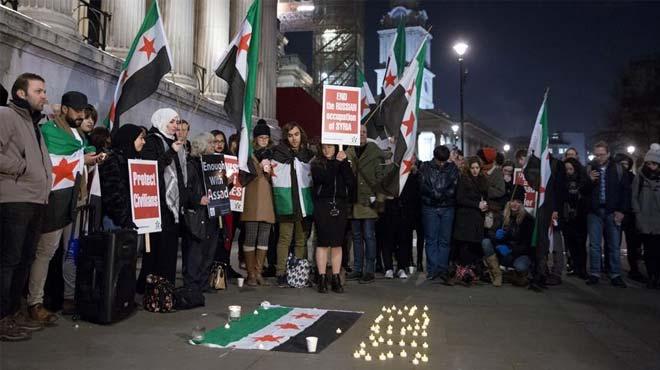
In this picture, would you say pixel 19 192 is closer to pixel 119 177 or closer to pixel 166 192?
pixel 119 177

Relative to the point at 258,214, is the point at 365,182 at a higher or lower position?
higher

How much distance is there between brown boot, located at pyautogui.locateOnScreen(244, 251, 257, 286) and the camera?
8.57 metres

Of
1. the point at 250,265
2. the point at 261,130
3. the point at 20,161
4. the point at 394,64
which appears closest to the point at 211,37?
the point at 394,64

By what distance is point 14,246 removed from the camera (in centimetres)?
511

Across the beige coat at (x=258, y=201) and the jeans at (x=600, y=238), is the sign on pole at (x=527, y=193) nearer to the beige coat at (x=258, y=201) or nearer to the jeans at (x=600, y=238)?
the jeans at (x=600, y=238)

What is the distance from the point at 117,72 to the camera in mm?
10781

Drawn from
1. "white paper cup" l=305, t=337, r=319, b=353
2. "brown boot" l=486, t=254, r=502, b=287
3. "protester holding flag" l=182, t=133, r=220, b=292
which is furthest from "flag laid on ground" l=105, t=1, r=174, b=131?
"brown boot" l=486, t=254, r=502, b=287

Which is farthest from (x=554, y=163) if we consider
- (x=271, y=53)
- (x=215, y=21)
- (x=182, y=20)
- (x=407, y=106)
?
(x=271, y=53)

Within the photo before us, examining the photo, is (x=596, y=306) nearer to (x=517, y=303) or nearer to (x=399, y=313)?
(x=517, y=303)

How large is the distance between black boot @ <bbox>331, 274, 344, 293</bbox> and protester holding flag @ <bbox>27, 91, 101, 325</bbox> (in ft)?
11.6

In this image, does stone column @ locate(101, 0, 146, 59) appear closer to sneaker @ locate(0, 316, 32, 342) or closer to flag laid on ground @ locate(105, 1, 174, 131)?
flag laid on ground @ locate(105, 1, 174, 131)

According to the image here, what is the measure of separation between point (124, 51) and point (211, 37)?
18.0 ft

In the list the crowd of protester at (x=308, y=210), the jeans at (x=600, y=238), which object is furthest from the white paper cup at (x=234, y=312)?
the jeans at (x=600, y=238)

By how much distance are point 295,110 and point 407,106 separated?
61.5 ft
